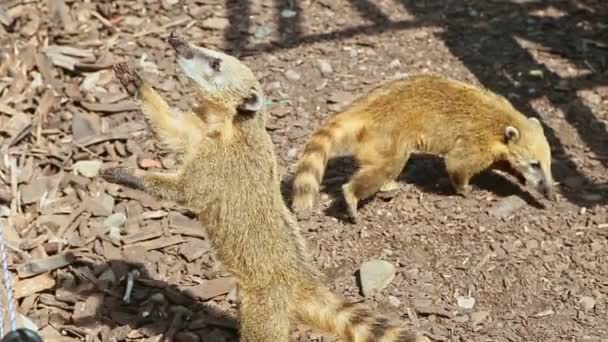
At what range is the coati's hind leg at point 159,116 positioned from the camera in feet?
17.8

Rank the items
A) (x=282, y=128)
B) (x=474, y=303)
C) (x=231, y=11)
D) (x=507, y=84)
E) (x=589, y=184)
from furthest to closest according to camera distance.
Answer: (x=231, y=11), (x=507, y=84), (x=282, y=128), (x=589, y=184), (x=474, y=303)

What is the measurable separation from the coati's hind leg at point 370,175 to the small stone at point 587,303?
1461 mm

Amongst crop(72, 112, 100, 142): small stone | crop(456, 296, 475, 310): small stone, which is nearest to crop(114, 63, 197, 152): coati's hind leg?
crop(72, 112, 100, 142): small stone

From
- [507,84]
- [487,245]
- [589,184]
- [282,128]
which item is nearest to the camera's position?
[487,245]

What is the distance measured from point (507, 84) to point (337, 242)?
2351mm

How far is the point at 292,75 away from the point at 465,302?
270 cm

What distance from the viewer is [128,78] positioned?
549 centimetres

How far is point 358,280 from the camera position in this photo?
5.86 m

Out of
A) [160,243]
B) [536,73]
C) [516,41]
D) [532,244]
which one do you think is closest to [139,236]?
[160,243]

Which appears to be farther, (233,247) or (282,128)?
(282,128)

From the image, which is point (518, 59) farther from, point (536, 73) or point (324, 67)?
point (324, 67)

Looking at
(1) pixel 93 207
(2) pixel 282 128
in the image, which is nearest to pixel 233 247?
(1) pixel 93 207

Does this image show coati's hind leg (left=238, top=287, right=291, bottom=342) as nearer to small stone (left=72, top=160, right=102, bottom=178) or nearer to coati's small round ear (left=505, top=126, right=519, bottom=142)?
small stone (left=72, top=160, right=102, bottom=178)

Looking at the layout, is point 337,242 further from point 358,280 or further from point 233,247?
point 233,247
